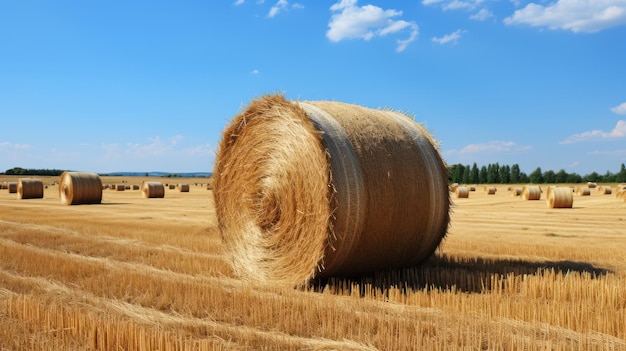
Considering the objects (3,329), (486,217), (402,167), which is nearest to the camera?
(3,329)

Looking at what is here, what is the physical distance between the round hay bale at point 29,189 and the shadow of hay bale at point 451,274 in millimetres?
27150

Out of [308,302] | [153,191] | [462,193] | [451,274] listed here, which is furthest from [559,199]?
[153,191]

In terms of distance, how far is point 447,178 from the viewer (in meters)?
8.76

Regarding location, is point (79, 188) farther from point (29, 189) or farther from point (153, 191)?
point (153, 191)

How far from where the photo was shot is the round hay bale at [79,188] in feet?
81.3

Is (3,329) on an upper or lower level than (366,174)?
lower

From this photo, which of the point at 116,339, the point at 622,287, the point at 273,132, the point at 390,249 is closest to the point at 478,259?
the point at 390,249

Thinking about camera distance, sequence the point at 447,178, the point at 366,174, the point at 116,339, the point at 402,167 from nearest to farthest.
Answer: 1. the point at 116,339
2. the point at 366,174
3. the point at 402,167
4. the point at 447,178

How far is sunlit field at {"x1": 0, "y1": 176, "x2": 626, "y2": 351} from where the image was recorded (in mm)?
4824

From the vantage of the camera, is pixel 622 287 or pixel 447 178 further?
pixel 447 178

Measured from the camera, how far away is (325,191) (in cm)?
723

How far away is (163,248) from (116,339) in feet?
20.6

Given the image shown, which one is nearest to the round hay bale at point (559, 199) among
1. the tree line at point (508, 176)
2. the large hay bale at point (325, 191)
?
the large hay bale at point (325, 191)

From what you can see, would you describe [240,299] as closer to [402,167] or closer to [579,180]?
[402,167]
